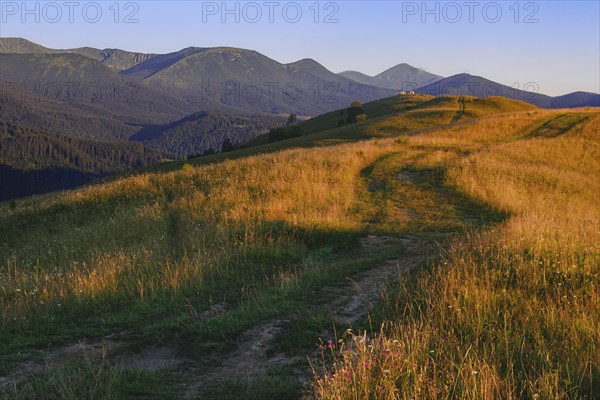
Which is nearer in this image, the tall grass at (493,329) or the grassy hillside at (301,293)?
the tall grass at (493,329)

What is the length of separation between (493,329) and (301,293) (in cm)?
348

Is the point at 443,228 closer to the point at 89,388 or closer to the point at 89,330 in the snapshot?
the point at 89,330

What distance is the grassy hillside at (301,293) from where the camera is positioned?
4.79 m

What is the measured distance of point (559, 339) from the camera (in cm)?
532

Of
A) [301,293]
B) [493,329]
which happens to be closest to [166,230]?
[301,293]

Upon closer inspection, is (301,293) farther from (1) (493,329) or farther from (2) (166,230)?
(2) (166,230)

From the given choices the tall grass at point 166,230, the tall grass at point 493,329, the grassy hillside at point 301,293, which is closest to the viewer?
the tall grass at point 493,329

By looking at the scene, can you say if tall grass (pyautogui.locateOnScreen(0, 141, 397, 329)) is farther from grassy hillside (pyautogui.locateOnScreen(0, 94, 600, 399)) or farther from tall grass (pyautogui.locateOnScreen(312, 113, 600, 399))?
tall grass (pyautogui.locateOnScreen(312, 113, 600, 399))

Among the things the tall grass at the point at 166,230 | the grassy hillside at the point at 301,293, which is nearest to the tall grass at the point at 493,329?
the grassy hillside at the point at 301,293

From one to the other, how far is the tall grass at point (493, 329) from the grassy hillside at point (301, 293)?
31 mm

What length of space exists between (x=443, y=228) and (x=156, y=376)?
10698 millimetres

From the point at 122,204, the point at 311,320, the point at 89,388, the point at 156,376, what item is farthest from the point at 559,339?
the point at 122,204

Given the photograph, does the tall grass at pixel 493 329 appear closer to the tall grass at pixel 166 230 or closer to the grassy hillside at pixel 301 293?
the grassy hillside at pixel 301 293

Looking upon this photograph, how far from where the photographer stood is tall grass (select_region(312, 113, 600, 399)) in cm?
419
